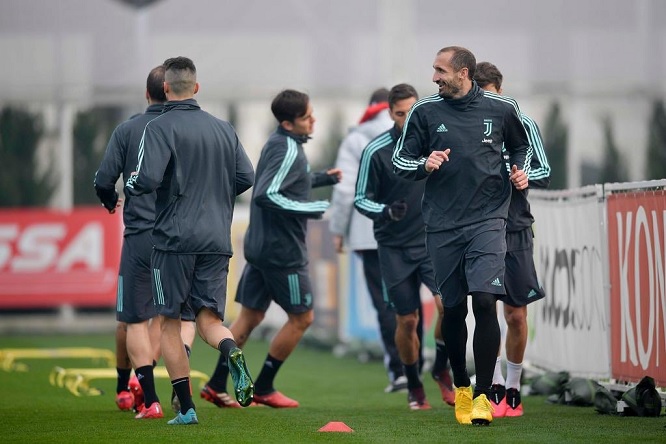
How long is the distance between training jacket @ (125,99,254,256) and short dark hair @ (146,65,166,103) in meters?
0.79

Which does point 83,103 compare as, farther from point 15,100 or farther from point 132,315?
point 132,315

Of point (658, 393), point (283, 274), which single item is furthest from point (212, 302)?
point (658, 393)

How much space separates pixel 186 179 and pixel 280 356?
2.18 metres

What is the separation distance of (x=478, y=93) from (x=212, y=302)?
195 centimetres

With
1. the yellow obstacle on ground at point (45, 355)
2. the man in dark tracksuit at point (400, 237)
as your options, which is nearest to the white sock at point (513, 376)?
the man in dark tracksuit at point (400, 237)

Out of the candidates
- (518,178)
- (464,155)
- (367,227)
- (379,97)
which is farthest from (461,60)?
(379,97)

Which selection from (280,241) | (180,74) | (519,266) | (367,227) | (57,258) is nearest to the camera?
(180,74)

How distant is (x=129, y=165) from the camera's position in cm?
891

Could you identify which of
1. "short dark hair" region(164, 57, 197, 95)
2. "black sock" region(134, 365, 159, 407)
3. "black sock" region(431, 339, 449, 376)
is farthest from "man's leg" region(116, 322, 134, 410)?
"black sock" region(431, 339, 449, 376)

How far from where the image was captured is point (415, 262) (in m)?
9.68

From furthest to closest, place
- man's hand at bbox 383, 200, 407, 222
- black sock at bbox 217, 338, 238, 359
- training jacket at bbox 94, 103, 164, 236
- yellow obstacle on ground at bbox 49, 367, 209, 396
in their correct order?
yellow obstacle on ground at bbox 49, 367, 209, 396 → man's hand at bbox 383, 200, 407, 222 → training jacket at bbox 94, 103, 164, 236 → black sock at bbox 217, 338, 238, 359

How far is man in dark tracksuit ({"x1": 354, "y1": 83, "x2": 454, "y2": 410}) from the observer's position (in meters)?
9.66

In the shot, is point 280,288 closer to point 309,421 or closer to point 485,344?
point 309,421

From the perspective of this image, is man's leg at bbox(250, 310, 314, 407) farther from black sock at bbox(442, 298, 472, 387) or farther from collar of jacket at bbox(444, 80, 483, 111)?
collar of jacket at bbox(444, 80, 483, 111)
